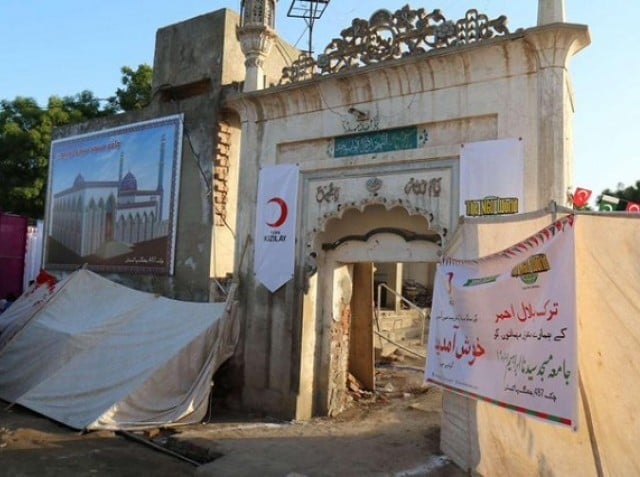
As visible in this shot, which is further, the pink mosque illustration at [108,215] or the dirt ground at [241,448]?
the pink mosque illustration at [108,215]

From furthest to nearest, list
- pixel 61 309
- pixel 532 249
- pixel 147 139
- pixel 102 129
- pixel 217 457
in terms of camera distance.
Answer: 1. pixel 102 129
2. pixel 147 139
3. pixel 61 309
4. pixel 217 457
5. pixel 532 249

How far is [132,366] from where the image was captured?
284 inches

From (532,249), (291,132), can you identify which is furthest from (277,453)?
(291,132)

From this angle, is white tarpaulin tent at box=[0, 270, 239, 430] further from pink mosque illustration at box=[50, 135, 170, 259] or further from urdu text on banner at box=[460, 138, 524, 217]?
urdu text on banner at box=[460, 138, 524, 217]

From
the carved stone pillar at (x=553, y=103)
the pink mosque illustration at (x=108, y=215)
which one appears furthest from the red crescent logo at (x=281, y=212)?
the carved stone pillar at (x=553, y=103)

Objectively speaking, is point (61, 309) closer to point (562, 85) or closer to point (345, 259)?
point (345, 259)

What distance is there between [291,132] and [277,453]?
4.23m

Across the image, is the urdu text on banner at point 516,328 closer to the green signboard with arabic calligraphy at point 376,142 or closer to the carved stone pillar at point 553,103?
the carved stone pillar at point 553,103

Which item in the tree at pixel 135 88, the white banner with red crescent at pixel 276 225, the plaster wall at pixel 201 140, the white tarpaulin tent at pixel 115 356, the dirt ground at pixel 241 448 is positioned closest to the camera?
the dirt ground at pixel 241 448

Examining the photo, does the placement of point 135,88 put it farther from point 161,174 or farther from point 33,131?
point 161,174

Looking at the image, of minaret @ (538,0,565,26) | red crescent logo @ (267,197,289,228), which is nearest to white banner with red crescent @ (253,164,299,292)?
red crescent logo @ (267,197,289,228)

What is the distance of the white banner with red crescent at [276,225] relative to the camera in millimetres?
7879

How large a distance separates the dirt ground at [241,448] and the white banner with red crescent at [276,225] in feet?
6.41

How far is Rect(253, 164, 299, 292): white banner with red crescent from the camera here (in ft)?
25.8
